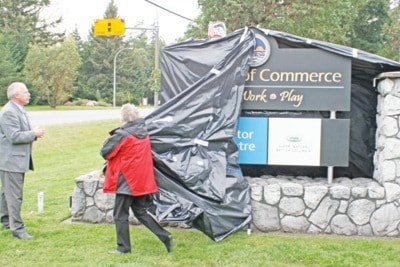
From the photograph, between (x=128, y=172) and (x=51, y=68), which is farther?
(x=51, y=68)

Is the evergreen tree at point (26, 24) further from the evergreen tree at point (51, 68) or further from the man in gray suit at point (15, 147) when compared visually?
the man in gray suit at point (15, 147)

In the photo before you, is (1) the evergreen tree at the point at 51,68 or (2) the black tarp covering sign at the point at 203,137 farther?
(1) the evergreen tree at the point at 51,68

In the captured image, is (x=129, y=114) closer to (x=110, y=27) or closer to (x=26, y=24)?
(x=110, y=27)

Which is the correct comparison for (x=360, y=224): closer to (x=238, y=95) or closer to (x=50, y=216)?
(x=238, y=95)

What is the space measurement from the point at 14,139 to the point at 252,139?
2804mm

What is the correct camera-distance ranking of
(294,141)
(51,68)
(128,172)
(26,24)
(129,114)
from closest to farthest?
(128,172) → (129,114) → (294,141) → (51,68) → (26,24)

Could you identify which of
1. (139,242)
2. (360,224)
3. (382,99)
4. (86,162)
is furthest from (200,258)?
(86,162)

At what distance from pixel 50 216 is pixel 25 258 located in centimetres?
168

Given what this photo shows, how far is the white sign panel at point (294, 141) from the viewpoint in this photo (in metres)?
6.33

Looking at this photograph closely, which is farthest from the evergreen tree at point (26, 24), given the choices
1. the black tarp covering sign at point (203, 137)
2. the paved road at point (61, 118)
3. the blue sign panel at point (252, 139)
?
the blue sign panel at point (252, 139)

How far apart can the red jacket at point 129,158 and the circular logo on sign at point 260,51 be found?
2.16m

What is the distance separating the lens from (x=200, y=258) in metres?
5.00

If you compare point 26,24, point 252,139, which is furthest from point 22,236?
point 26,24

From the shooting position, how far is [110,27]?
19.9 meters
